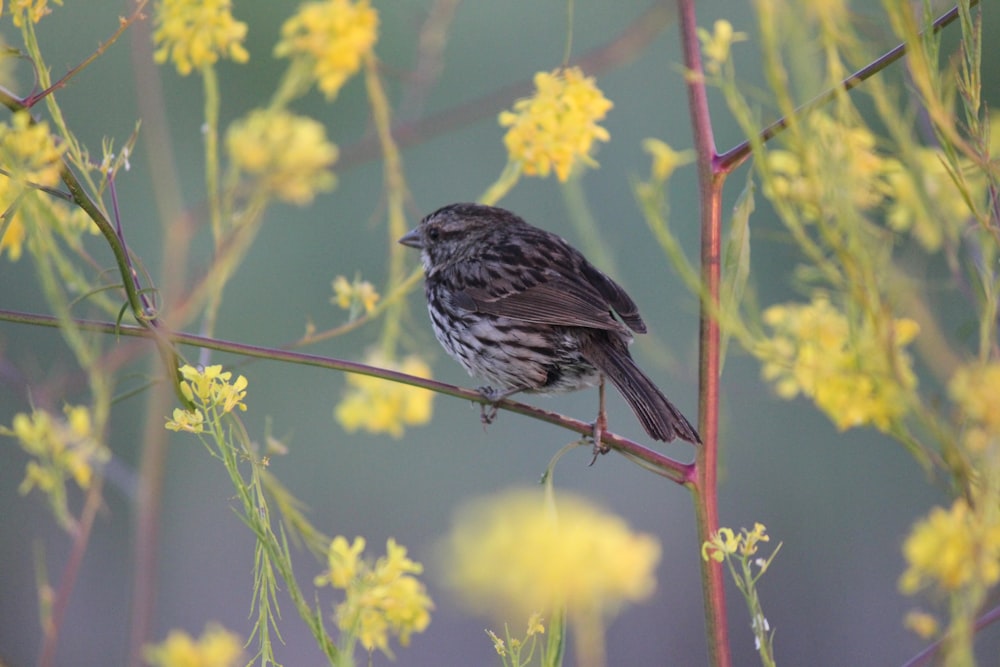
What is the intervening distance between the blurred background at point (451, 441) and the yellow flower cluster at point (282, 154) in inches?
188

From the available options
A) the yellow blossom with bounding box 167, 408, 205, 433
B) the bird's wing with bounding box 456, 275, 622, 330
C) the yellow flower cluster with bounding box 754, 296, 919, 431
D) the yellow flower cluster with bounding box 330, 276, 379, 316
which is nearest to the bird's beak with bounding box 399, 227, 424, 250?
the bird's wing with bounding box 456, 275, 622, 330

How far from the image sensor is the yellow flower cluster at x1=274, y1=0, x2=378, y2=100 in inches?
113

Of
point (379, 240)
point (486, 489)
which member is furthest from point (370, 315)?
point (379, 240)

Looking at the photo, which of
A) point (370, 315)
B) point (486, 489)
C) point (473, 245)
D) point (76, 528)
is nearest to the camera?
point (76, 528)

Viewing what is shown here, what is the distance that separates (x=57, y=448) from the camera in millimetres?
2404

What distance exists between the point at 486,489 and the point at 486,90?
114 inches

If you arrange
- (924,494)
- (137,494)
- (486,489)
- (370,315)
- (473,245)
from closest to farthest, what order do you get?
(137,494)
(370,315)
(473,245)
(486,489)
(924,494)

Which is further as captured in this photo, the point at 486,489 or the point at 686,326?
the point at 686,326

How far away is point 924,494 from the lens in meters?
8.70

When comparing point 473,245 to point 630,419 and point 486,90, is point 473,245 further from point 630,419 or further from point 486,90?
point 486,90

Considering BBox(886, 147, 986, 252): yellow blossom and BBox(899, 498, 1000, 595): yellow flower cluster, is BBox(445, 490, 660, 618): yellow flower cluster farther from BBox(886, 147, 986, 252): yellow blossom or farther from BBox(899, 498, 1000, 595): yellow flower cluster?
BBox(886, 147, 986, 252): yellow blossom

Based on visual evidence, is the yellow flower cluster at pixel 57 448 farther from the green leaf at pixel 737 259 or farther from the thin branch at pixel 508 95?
the green leaf at pixel 737 259

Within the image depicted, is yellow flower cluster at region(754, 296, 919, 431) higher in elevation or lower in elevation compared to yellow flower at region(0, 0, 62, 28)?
lower

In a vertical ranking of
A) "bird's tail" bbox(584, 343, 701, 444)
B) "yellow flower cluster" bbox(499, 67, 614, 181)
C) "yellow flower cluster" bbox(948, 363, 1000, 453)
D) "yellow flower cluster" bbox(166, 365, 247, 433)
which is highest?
"yellow flower cluster" bbox(499, 67, 614, 181)
